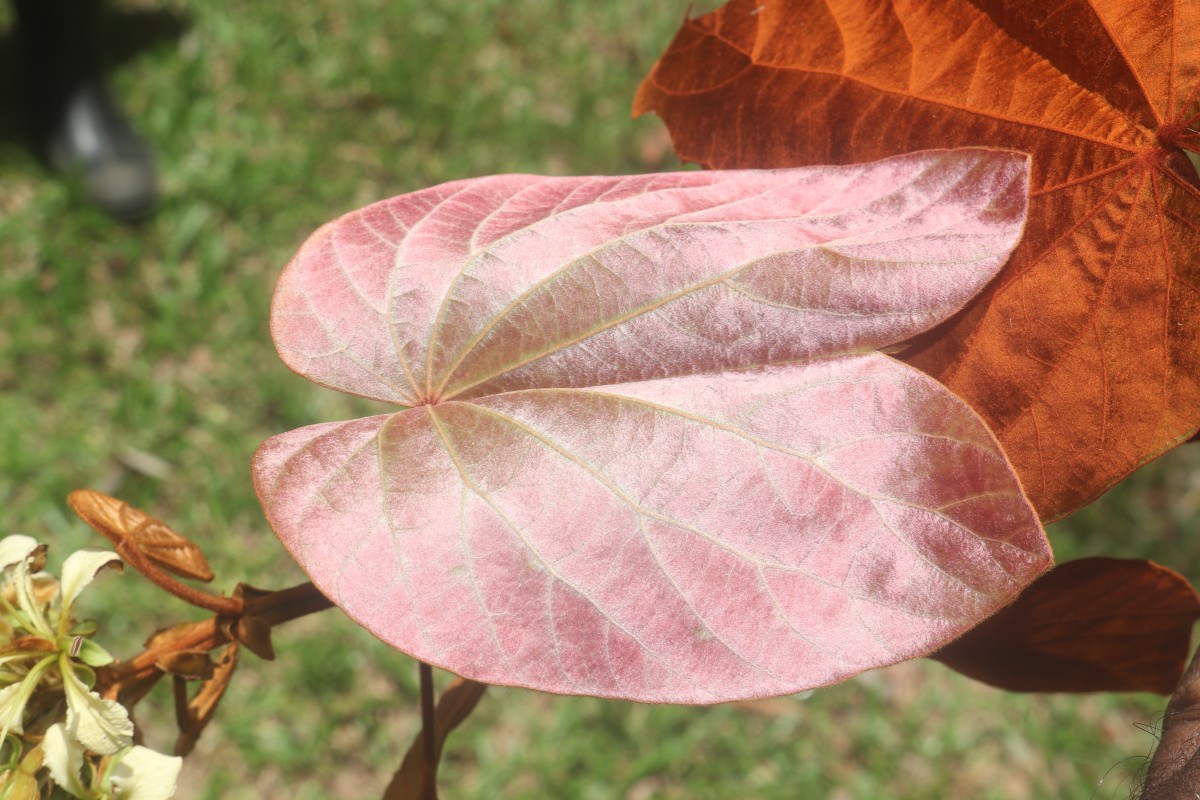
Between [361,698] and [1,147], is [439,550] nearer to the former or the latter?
[361,698]

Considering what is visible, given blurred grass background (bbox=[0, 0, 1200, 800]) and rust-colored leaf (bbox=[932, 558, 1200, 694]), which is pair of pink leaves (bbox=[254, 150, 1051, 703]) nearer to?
→ rust-colored leaf (bbox=[932, 558, 1200, 694])

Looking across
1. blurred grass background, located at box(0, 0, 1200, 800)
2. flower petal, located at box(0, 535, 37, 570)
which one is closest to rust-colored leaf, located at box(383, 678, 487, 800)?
flower petal, located at box(0, 535, 37, 570)

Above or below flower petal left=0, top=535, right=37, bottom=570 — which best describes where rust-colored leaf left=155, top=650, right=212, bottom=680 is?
below

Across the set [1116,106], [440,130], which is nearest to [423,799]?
[1116,106]

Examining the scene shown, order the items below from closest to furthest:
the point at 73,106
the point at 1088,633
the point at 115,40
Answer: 1. the point at 1088,633
2. the point at 73,106
3. the point at 115,40

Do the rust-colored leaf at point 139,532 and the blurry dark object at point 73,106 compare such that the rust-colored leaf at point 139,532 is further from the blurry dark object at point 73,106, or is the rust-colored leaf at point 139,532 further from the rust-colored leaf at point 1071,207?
the blurry dark object at point 73,106

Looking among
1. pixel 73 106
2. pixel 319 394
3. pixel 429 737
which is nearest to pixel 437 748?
pixel 429 737

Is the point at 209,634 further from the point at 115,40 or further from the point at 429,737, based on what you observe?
the point at 115,40
